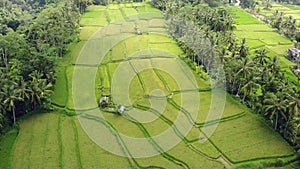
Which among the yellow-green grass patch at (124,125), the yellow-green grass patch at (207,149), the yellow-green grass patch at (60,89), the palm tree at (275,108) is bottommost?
the yellow-green grass patch at (207,149)

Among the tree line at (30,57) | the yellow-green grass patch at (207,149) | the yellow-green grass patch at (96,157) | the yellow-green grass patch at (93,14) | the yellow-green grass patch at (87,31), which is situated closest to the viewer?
the yellow-green grass patch at (96,157)

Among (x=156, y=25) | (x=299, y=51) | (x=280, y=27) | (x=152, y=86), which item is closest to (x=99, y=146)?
(x=152, y=86)

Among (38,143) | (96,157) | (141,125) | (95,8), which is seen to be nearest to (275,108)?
(141,125)

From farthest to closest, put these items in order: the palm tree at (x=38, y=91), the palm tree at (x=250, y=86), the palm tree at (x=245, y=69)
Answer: the palm tree at (x=245, y=69) → the palm tree at (x=250, y=86) → the palm tree at (x=38, y=91)

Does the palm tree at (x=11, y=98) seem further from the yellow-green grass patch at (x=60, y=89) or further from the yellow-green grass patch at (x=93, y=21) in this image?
the yellow-green grass patch at (x=93, y=21)

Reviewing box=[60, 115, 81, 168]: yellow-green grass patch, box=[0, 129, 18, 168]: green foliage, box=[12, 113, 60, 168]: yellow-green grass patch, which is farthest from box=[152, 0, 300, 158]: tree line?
box=[0, 129, 18, 168]: green foliage

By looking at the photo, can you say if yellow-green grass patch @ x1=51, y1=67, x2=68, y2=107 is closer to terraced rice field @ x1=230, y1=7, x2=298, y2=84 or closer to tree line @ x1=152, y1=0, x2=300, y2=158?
tree line @ x1=152, y1=0, x2=300, y2=158

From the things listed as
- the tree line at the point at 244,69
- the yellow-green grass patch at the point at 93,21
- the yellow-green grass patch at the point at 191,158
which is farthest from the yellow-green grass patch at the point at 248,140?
the yellow-green grass patch at the point at 93,21

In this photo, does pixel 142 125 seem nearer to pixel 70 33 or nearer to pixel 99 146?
pixel 99 146
